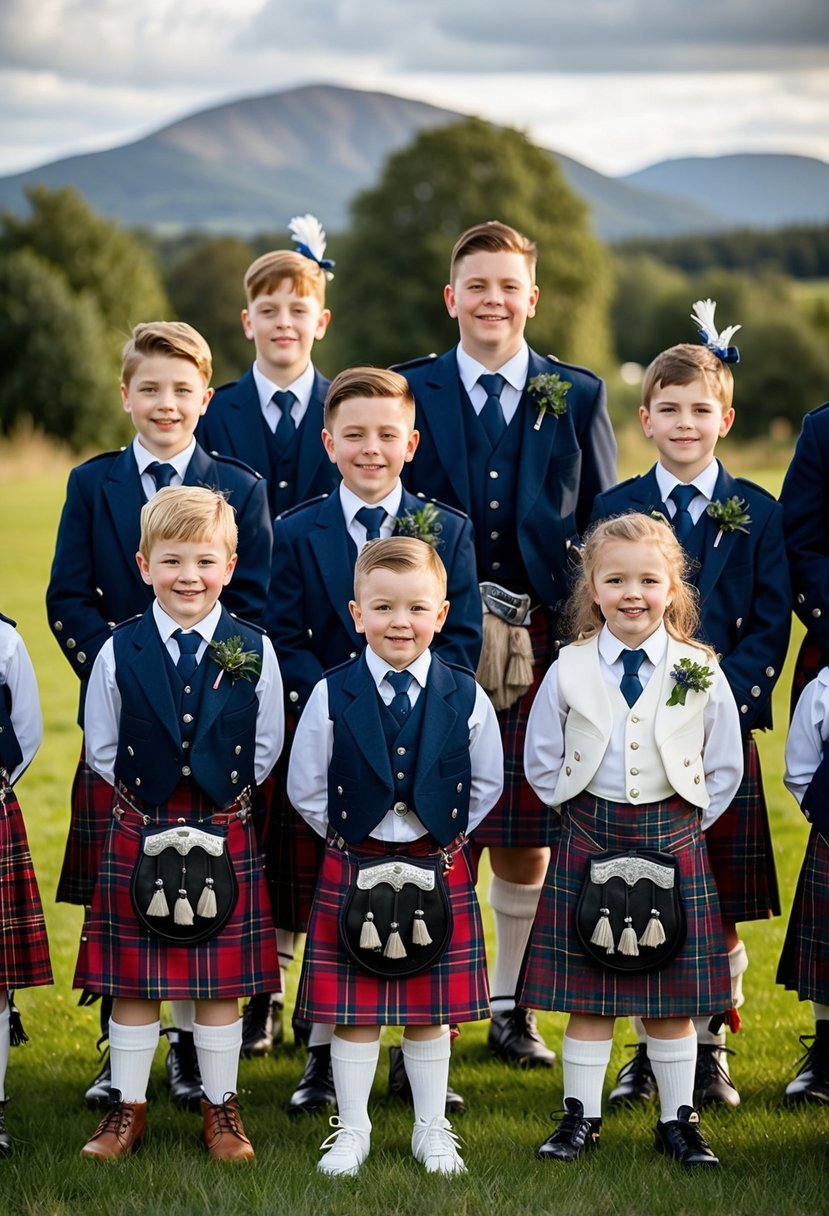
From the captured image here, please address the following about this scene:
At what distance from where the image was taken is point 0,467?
20.9 m

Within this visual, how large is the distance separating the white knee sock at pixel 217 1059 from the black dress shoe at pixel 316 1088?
0.35 meters

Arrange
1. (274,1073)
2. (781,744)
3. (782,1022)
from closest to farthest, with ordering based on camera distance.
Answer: (274,1073) → (782,1022) → (781,744)

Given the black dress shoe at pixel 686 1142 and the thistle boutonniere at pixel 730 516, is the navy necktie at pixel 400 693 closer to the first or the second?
the thistle boutonniere at pixel 730 516

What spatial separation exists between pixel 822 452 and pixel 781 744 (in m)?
5.95

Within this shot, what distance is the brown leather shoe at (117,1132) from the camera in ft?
11.5

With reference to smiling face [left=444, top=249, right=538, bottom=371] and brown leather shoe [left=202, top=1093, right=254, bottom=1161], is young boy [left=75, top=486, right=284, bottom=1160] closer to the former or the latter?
brown leather shoe [left=202, top=1093, right=254, bottom=1161]

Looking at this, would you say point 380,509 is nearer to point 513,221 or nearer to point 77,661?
point 77,661

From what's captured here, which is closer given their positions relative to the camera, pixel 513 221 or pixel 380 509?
pixel 380 509

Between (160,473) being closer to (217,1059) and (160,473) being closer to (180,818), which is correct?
(180,818)

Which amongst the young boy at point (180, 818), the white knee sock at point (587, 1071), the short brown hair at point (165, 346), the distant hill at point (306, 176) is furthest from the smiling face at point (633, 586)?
the distant hill at point (306, 176)

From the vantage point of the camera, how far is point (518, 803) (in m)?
4.17

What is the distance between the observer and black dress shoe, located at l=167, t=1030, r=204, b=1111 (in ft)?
13.0

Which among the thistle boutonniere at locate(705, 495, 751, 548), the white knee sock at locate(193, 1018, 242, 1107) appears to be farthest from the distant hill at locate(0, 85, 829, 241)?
the white knee sock at locate(193, 1018, 242, 1107)

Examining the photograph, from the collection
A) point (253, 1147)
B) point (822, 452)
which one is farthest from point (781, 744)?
point (253, 1147)
